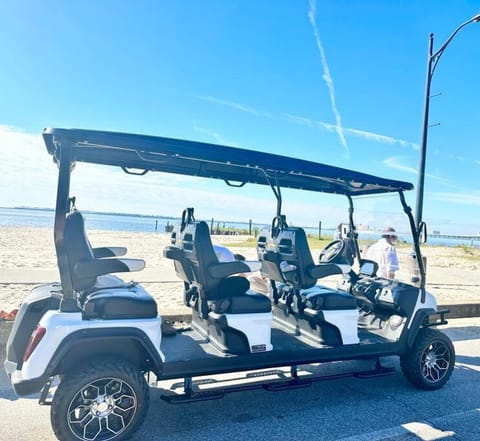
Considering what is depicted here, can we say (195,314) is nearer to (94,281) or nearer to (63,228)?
(94,281)

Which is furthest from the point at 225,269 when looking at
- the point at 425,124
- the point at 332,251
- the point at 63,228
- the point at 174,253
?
the point at 425,124

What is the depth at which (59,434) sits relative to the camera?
8.93ft

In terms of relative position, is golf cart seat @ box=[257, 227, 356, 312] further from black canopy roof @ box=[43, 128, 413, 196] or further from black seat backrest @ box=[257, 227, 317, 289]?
black canopy roof @ box=[43, 128, 413, 196]

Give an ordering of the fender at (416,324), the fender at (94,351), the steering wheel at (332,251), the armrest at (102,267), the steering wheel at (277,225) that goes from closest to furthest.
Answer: the fender at (94,351), the armrest at (102,267), the fender at (416,324), the steering wheel at (277,225), the steering wheel at (332,251)

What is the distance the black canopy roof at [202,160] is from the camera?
3035 millimetres

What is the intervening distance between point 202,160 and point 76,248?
138 centimetres

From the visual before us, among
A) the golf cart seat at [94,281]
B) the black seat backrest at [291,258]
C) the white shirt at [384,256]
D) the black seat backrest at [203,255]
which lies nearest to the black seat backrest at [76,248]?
the golf cart seat at [94,281]

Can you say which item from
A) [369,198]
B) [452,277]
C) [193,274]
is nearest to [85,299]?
[193,274]

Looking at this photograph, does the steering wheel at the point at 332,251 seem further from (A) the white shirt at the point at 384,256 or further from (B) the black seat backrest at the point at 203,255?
(B) the black seat backrest at the point at 203,255

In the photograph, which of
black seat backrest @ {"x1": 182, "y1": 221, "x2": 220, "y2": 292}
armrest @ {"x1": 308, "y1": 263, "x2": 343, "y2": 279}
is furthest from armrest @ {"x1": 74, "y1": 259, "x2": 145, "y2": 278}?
armrest @ {"x1": 308, "y1": 263, "x2": 343, "y2": 279}

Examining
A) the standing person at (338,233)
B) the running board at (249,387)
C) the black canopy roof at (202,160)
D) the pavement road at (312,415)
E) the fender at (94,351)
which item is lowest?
the pavement road at (312,415)

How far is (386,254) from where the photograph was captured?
484 centimetres

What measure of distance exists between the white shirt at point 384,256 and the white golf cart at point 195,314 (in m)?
0.14

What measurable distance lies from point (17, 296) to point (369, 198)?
6.00 metres
